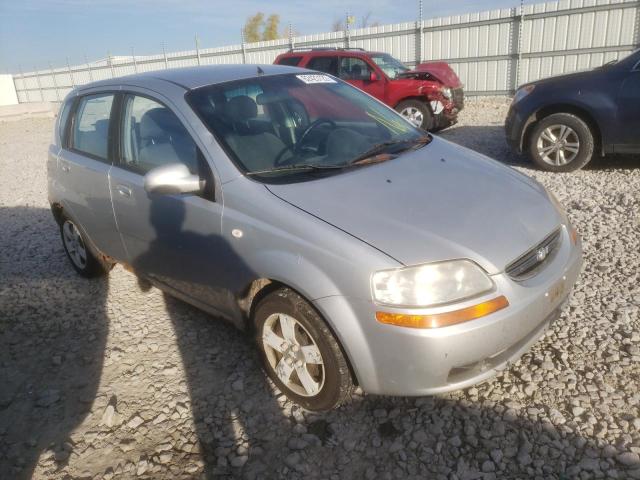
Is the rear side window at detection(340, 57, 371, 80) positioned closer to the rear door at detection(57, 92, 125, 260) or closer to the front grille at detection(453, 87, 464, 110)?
the front grille at detection(453, 87, 464, 110)

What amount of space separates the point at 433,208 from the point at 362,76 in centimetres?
867

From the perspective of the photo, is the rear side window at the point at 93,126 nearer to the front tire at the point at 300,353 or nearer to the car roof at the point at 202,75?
the car roof at the point at 202,75

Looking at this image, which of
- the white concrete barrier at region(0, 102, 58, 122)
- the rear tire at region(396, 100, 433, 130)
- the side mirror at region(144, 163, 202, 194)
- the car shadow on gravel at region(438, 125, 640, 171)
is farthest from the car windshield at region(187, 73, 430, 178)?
the white concrete barrier at region(0, 102, 58, 122)

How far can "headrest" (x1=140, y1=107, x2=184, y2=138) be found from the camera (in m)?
2.91

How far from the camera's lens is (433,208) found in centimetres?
232

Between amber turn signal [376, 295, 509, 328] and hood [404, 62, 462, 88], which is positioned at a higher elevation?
hood [404, 62, 462, 88]

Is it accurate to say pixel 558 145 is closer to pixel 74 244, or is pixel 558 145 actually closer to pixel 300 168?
pixel 300 168

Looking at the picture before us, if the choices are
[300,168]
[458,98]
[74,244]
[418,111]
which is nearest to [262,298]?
[300,168]

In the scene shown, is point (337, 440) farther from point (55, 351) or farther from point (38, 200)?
point (38, 200)

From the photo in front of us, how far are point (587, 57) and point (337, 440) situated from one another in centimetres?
1451

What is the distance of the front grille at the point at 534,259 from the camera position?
Result: 218cm

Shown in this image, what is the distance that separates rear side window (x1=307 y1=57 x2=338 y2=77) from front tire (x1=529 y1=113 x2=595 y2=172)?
17.1 ft

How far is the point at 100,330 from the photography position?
3523 millimetres

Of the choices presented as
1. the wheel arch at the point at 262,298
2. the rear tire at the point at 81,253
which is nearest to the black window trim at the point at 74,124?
the rear tire at the point at 81,253
